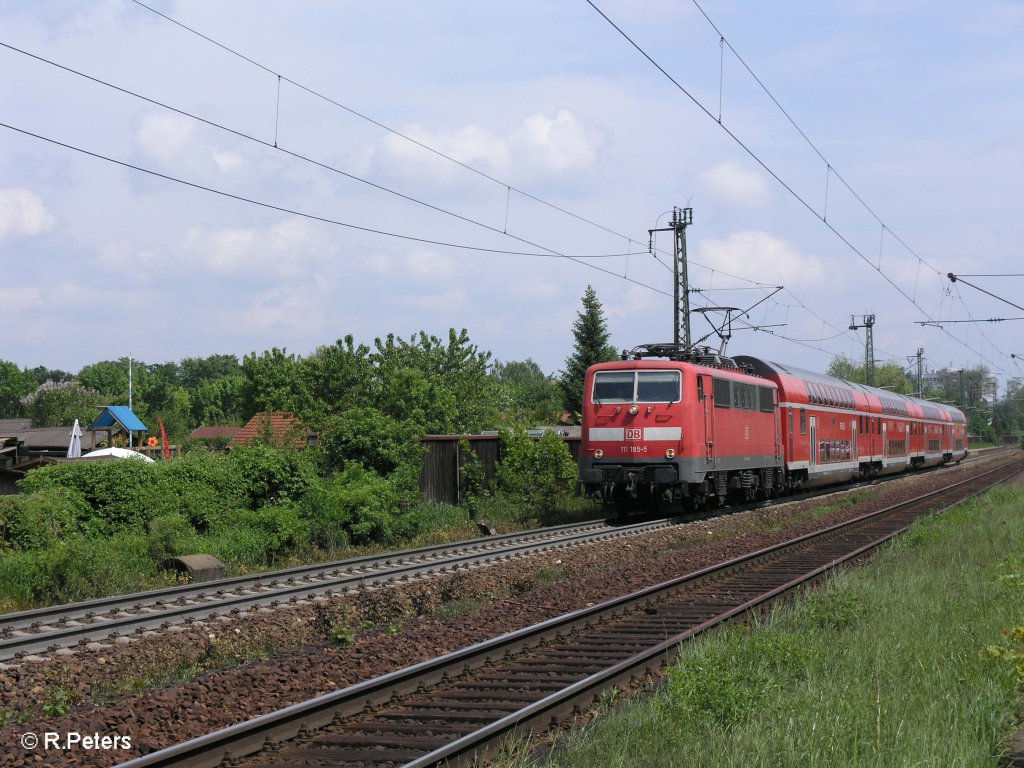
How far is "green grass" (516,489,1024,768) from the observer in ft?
20.4

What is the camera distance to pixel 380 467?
22.3m

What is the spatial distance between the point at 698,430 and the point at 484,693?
15.0 meters

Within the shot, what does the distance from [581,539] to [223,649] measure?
35.7 ft

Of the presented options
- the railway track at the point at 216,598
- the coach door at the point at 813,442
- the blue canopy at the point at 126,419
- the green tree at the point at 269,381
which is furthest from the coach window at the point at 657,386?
the green tree at the point at 269,381

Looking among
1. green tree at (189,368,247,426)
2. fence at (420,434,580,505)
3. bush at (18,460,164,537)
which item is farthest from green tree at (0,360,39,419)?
bush at (18,460,164,537)

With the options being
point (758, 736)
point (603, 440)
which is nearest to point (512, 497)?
point (603, 440)

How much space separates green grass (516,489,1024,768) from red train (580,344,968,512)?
426 inches

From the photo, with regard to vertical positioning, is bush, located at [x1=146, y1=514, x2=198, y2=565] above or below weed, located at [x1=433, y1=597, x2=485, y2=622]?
above

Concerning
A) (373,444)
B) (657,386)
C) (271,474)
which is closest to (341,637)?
(271,474)

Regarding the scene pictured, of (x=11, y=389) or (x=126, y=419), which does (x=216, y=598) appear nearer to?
(x=126, y=419)

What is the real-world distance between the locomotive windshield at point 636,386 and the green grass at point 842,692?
36.0 feet

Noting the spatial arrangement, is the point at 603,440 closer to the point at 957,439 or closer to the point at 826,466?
the point at 826,466

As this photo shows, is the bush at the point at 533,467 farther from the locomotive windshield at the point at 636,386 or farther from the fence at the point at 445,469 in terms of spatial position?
the locomotive windshield at the point at 636,386

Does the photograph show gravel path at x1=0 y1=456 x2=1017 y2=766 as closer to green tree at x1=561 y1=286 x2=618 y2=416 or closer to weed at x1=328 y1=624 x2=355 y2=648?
weed at x1=328 y1=624 x2=355 y2=648
